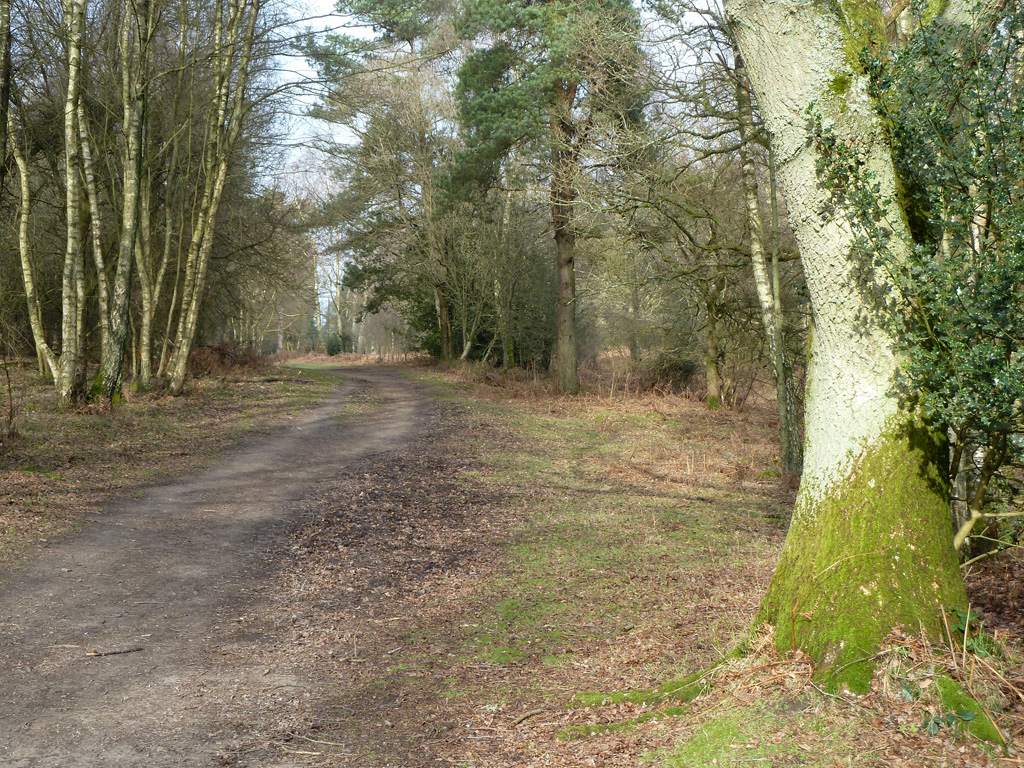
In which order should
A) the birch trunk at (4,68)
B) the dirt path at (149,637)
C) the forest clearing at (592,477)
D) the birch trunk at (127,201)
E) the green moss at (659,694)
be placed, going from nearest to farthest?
1. the forest clearing at (592,477)
2. the green moss at (659,694)
3. the dirt path at (149,637)
4. the birch trunk at (4,68)
5. the birch trunk at (127,201)

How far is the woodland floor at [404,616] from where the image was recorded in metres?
3.49

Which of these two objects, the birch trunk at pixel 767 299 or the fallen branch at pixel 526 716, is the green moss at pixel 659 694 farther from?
the birch trunk at pixel 767 299

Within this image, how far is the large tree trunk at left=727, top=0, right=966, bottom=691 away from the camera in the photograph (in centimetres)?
350

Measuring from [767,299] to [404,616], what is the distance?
7.59 m

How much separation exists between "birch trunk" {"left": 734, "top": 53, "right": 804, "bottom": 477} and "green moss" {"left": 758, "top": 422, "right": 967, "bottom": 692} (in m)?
6.75

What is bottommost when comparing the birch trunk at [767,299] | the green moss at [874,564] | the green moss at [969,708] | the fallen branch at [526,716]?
the fallen branch at [526,716]

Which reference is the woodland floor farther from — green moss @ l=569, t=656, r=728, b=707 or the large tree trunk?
the large tree trunk

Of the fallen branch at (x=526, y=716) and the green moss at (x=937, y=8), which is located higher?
the green moss at (x=937, y=8)

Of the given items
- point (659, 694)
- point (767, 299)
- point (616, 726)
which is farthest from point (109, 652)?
point (767, 299)

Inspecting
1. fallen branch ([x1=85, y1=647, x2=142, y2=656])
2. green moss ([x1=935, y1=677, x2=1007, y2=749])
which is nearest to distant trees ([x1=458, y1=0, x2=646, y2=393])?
fallen branch ([x1=85, y1=647, x2=142, y2=656])

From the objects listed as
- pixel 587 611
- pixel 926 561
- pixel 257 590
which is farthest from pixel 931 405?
pixel 257 590

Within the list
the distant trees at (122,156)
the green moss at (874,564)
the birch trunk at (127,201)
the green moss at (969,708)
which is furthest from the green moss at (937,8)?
the birch trunk at (127,201)

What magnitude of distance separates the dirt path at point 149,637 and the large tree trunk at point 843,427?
2790mm

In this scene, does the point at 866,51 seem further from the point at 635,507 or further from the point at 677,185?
the point at 677,185
